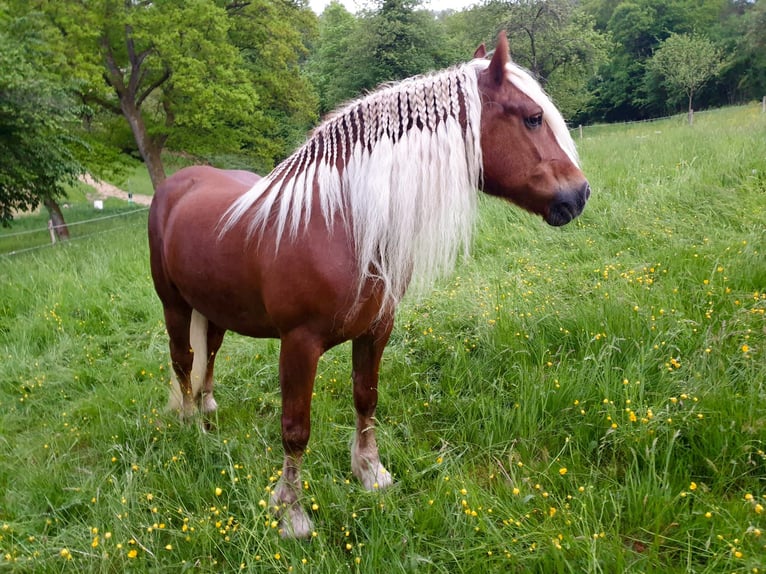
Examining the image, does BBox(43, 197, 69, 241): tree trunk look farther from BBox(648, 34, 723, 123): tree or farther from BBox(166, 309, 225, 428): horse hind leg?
BBox(648, 34, 723, 123): tree

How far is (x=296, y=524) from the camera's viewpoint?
2.00 meters

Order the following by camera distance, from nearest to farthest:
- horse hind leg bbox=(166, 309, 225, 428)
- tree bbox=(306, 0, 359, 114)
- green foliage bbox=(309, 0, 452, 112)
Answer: horse hind leg bbox=(166, 309, 225, 428), green foliage bbox=(309, 0, 452, 112), tree bbox=(306, 0, 359, 114)

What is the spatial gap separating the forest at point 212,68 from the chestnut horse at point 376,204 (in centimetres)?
53

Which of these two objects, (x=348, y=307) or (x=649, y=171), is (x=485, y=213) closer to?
(x=649, y=171)

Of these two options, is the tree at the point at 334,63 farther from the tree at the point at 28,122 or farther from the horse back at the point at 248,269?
the horse back at the point at 248,269

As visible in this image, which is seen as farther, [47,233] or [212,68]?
[47,233]

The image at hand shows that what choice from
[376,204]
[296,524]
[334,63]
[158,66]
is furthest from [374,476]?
[334,63]

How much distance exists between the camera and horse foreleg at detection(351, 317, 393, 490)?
2.24 m

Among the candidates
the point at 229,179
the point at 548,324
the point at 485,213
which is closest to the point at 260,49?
the point at 485,213

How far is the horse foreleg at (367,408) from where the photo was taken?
2236 millimetres

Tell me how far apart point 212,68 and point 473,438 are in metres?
13.5

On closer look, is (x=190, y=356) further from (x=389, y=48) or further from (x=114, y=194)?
(x=114, y=194)

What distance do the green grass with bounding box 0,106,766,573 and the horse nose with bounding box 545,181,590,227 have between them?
935 mm

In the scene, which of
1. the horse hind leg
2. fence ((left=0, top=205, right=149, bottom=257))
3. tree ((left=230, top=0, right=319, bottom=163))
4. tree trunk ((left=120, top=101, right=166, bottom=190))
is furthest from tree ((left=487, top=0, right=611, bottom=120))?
the horse hind leg
